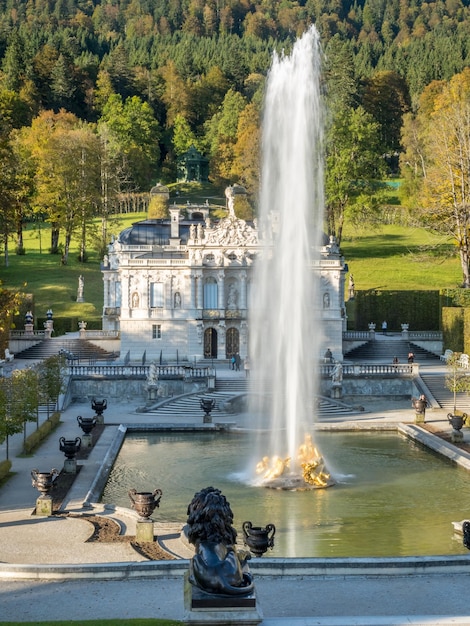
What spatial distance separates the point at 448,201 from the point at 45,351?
30.8m

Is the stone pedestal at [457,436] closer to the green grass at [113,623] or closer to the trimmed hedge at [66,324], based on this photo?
the green grass at [113,623]

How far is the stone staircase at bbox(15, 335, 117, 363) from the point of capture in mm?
66688

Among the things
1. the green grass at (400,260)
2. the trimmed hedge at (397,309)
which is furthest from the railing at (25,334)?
the green grass at (400,260)

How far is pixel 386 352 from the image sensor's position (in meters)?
68.6

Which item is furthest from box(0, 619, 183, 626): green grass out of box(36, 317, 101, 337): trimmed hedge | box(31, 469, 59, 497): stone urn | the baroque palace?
box(36, 317, 101, 337): trimmed hedge

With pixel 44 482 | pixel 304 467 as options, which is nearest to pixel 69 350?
pixel 304 467

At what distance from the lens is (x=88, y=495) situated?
30234 mm

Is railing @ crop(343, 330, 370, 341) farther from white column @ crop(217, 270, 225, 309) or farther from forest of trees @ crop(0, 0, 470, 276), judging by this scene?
forest of trees @ crop(0, 0, 470, 276)

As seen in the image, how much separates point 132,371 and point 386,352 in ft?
61.5

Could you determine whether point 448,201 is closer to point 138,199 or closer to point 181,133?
point 138,199

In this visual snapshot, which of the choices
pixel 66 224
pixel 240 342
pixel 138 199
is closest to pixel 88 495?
pixel 240 342

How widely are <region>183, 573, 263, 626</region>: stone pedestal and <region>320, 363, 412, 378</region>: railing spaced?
4380cm

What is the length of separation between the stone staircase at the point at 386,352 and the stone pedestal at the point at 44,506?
41.6 m

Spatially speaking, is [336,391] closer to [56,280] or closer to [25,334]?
[25,334]
